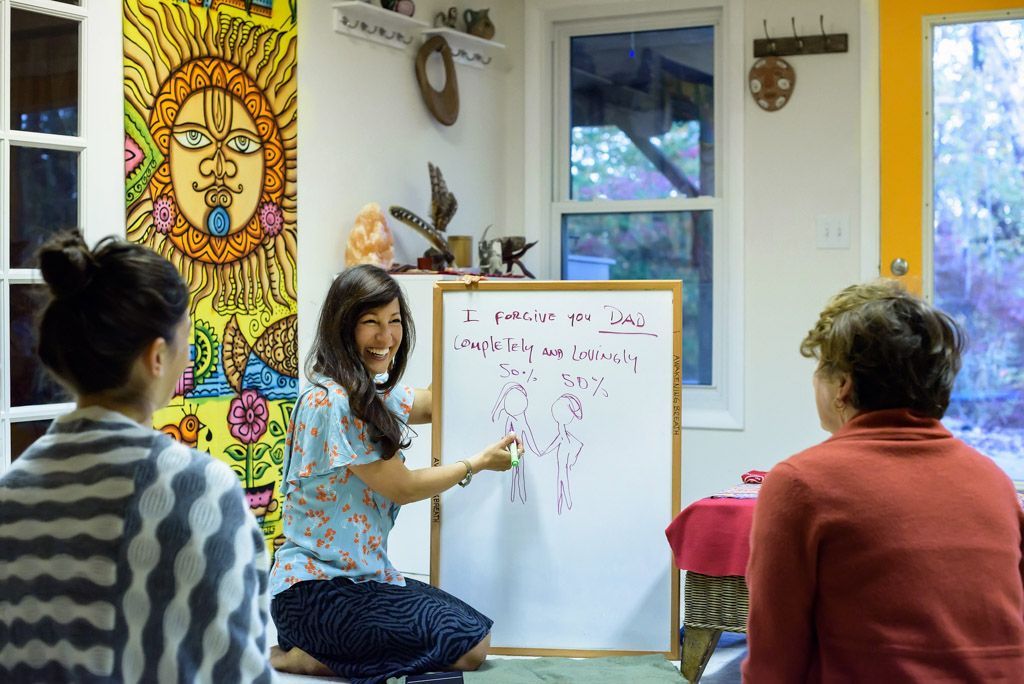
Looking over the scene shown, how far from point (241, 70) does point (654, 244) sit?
69.3 inches

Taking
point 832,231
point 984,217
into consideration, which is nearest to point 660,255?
point 832,231

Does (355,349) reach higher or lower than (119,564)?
higher

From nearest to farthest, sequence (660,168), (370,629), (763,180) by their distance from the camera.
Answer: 1. (370,629)
2. (763,180)
3. (660,168)

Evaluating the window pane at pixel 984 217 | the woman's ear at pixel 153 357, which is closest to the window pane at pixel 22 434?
the woman's ear at pixel 153 357

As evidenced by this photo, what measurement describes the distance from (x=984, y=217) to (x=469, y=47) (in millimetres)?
1867

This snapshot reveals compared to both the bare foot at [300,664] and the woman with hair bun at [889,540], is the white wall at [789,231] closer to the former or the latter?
the bare foot at [300,664]

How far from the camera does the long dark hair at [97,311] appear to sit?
3.64 feet

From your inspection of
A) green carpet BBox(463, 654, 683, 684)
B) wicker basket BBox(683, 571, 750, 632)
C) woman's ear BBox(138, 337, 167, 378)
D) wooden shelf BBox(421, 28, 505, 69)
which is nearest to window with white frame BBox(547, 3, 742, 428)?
wooden shelf BBox(421, 28, 505, 69)

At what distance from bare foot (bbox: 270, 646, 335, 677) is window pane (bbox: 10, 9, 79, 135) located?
1.32 m

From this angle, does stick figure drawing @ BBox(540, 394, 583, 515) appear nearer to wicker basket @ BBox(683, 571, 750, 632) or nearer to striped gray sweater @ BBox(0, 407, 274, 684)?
wicker basket @ BBox(683, 571, 750, 632)

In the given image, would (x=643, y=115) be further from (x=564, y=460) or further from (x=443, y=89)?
(x=564, y=460)

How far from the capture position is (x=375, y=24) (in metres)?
3.56

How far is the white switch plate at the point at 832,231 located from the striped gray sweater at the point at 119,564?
3.14 metres

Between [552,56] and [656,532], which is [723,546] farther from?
[552,56]
